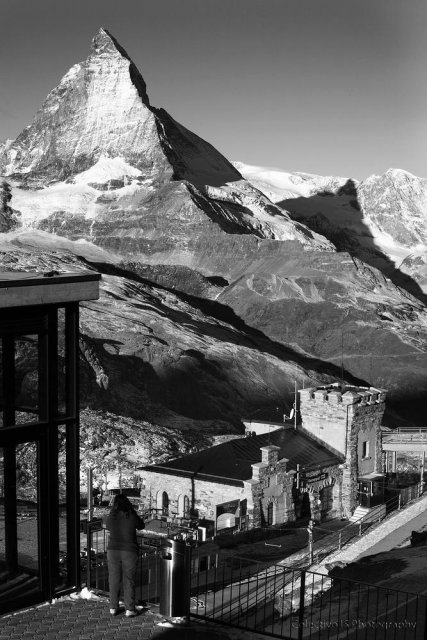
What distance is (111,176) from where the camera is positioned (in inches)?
5256

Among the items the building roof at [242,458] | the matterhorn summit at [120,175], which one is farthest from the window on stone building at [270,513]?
the matterhorn summit at [120,175]

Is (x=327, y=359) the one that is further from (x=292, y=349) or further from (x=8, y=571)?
(x=8, y=571)

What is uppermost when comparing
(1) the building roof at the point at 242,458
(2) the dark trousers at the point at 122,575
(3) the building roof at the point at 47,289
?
(3) the building roof at the point at 47,289

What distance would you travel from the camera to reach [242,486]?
80.1 ft

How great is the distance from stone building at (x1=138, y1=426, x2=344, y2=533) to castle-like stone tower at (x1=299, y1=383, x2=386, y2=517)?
849 millimetres

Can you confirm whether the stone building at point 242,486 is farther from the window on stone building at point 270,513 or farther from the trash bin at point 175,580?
the trash bin at point 175,580

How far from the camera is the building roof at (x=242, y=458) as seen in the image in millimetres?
25266

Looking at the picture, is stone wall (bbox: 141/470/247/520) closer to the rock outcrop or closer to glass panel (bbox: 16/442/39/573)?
glass panel (bbox: 16/442/39/573)

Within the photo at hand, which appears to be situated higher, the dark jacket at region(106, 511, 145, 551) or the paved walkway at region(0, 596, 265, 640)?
the dark jacket at region(106, 511, 145, 551)

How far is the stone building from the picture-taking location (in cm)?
2439

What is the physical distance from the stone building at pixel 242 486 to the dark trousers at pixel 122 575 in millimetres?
14438

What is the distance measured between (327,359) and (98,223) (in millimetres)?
46320

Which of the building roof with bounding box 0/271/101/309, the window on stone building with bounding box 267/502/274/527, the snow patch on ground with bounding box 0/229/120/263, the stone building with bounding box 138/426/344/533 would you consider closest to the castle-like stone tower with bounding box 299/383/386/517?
the stone building with bounding box 138/426/344/533

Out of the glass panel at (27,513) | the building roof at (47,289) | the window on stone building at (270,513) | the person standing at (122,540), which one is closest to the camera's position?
the building roof at (47,289)
